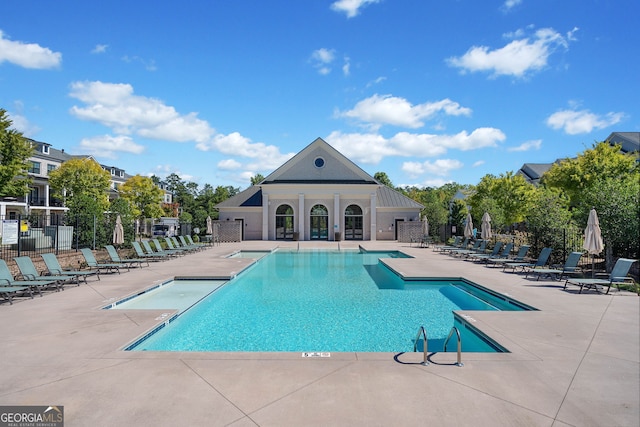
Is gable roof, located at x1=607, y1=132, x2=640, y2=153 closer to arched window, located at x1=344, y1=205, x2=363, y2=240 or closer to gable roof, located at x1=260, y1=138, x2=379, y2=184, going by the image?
gable roof, located at x1=260, y1=138, x2=379, y2=184

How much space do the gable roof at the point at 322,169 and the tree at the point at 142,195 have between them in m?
21.6

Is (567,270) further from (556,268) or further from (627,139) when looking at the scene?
(627,139)

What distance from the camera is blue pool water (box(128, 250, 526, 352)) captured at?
7.11 meters

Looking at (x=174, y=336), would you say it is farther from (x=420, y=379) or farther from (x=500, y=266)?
(x=500, y=266)

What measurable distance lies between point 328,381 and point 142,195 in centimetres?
4797

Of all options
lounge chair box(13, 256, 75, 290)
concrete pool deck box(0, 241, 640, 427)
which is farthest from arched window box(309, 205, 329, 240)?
concrete pool deck box(0, 241, 640, 427)

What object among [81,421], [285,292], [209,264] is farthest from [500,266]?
[81,421]

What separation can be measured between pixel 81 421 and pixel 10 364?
7.40 ft

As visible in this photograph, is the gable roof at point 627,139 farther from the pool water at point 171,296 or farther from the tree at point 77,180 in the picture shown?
the tree at point 77,180

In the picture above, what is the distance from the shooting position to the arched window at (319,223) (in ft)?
114

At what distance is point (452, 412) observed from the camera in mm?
3898

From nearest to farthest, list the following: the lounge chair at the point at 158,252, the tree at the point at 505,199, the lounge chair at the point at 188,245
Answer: the lounge chair at the point at 158,252
the lounge chair at the point at 188,245
the tree at the point at 505,199

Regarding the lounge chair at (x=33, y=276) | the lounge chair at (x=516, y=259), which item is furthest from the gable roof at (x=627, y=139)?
the lounge chair at (x=33, y=276)

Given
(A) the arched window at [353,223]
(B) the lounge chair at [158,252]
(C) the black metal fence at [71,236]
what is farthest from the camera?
(A) the arched window at [353,223]
